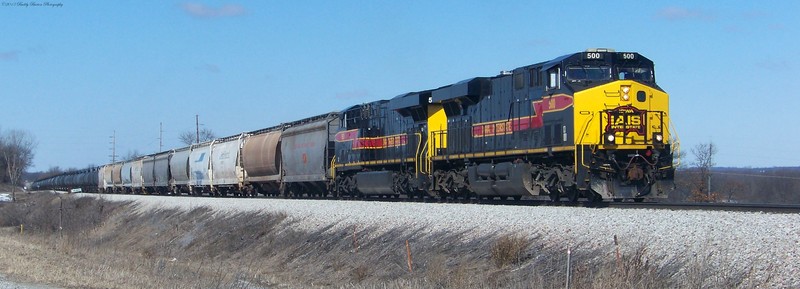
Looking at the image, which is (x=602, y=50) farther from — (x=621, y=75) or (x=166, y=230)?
(x=166, y=230)

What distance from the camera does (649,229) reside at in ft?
42.3

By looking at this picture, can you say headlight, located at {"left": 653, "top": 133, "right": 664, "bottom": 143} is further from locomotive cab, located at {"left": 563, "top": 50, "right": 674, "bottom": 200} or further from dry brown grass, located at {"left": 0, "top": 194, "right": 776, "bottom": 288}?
dry brown grass, located at {"left": 0, "top": 194, "right": 776, "bottom": 288}

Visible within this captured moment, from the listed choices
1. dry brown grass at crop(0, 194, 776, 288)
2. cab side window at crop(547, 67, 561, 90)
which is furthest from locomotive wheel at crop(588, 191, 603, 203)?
dry brown grass at crop(0, 194, 776, 288)

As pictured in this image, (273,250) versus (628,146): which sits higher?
(628,146)

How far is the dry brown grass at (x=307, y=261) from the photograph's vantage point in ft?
39.9

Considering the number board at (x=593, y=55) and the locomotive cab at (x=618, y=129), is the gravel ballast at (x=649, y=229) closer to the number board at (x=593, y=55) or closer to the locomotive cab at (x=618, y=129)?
the locomotive cab at (x=618, y=129)

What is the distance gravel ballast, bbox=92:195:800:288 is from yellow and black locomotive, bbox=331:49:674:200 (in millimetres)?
1484

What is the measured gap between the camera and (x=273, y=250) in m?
21.6

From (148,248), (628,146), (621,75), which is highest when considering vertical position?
(621,75)

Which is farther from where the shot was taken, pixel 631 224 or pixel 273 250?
pixel 273 250

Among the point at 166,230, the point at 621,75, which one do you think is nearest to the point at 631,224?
the point at 621,75

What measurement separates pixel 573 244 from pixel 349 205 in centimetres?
1153

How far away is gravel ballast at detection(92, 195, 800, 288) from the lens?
34.4ft

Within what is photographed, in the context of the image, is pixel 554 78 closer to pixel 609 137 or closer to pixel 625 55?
pixel 625 55
